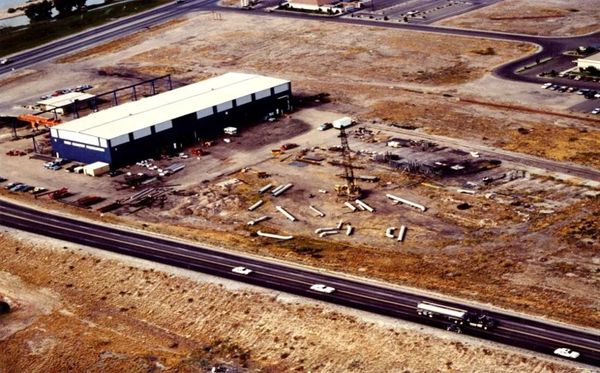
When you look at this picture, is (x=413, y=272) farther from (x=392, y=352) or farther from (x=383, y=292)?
(x=392, y=352)

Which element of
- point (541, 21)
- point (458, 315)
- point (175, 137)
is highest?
point (541, 21)

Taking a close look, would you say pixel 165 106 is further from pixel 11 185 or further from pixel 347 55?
pixel 347 55

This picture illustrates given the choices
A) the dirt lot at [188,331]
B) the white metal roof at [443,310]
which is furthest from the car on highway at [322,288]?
the white metal roof at [443,310]

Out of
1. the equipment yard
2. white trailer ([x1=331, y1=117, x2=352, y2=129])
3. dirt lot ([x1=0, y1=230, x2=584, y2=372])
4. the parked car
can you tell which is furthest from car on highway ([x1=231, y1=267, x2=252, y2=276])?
white trailer ([x1=331, y1=117, x2=352, y2=129])

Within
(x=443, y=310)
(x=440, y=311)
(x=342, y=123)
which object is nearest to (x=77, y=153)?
(x=342, y=123)

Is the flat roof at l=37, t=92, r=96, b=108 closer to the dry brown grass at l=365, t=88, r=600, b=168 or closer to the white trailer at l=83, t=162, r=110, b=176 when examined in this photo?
the white trailer at l=83, t=162, r=110, b=176

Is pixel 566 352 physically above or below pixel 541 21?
below

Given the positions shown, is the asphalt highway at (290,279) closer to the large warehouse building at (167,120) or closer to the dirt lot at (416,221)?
the dirt lot at (416,221)
